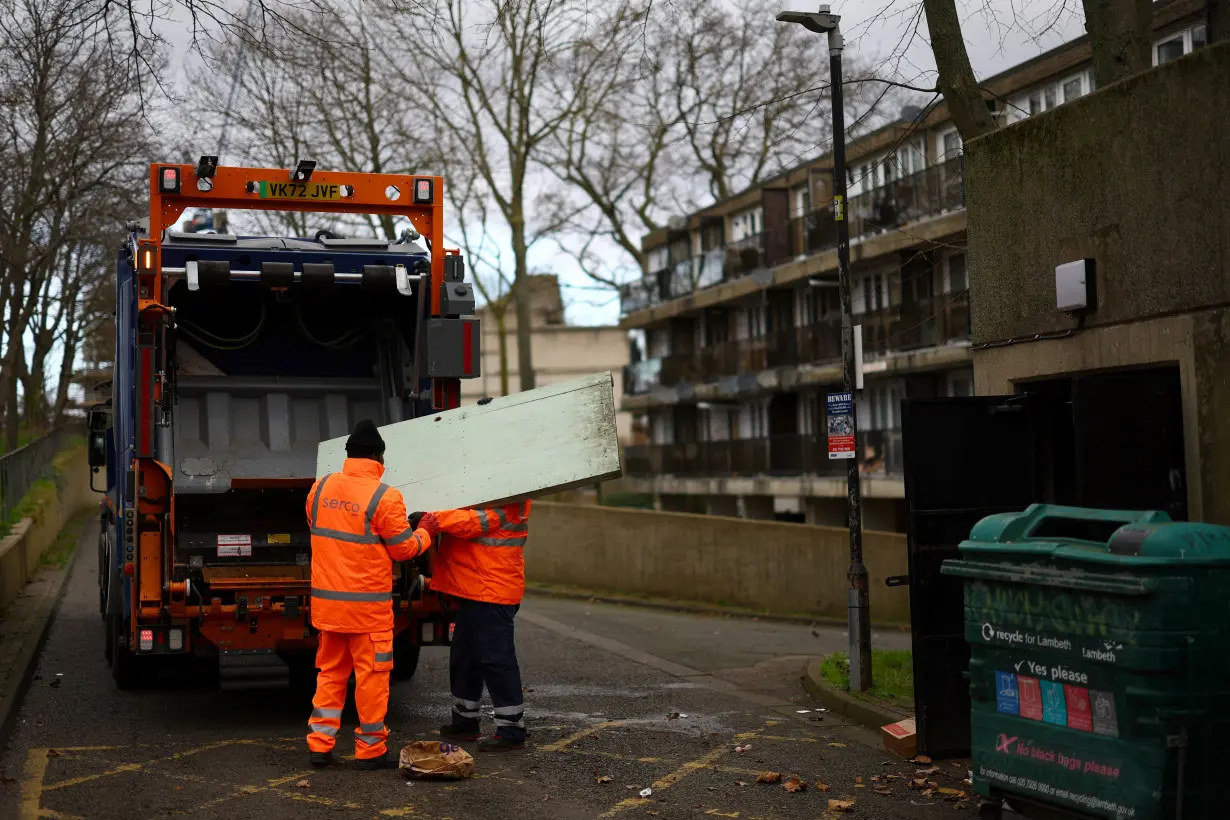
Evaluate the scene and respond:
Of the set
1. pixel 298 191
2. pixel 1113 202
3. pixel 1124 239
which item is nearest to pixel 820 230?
pixel 298 191

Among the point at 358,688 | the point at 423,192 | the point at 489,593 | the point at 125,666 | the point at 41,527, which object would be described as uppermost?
the point at 423,192

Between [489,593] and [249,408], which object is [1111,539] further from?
[249,408]

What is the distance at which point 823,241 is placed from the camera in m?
35.1

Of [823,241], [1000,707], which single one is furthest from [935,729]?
[823,241]

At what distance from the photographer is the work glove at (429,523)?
28.5 feet

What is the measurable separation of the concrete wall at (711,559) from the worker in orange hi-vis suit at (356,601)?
34.2 feet

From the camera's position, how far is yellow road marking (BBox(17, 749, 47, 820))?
281 inches

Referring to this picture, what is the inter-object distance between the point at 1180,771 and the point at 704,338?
38.5 metres

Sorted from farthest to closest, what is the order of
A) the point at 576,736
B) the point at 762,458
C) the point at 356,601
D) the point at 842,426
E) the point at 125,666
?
the point at 762,458, the point at 842,426, the point at 125,666, the point at 576,736, the point at 356,601

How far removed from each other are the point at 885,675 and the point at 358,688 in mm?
5052

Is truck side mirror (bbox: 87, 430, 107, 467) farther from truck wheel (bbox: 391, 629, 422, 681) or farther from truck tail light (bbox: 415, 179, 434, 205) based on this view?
truck tail light (bbox: 415, 179, 434, 205)

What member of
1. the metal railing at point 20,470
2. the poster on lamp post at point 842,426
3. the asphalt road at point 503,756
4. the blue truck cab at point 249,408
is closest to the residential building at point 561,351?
the metal railing at point 20,470

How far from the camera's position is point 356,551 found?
8.14 m

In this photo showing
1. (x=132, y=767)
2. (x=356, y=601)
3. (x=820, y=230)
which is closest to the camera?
(x=356, y=601)
